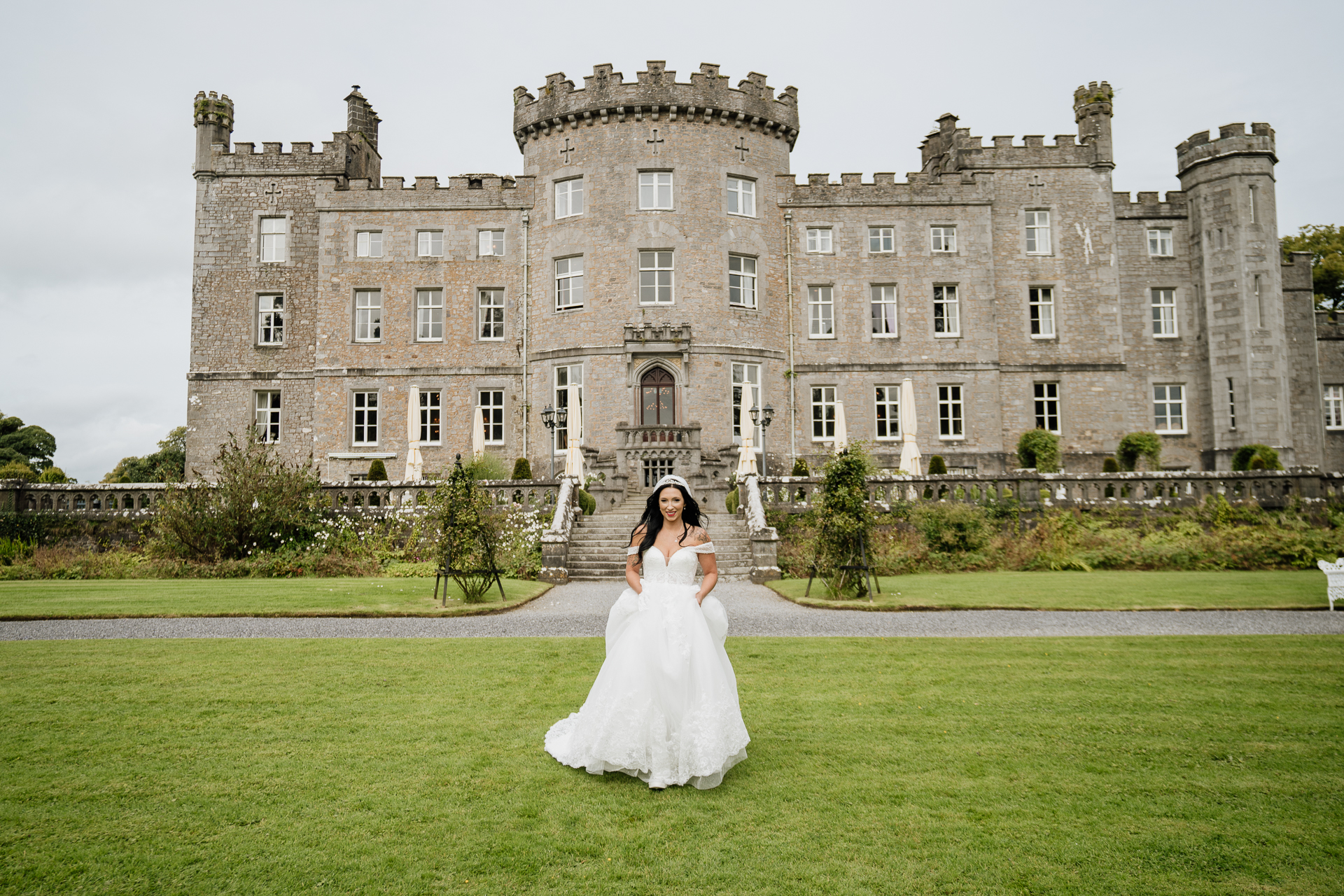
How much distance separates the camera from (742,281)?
91.6 feet

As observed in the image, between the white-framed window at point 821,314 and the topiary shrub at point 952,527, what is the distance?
452 inches

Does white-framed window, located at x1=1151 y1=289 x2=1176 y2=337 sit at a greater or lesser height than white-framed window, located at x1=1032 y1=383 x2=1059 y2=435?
greater

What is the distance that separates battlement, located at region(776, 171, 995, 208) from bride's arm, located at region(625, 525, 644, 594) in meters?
24.8

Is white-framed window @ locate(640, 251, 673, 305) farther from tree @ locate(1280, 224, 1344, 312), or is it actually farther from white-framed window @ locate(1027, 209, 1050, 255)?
tree @ locate(1280, 224, 1344, 312)

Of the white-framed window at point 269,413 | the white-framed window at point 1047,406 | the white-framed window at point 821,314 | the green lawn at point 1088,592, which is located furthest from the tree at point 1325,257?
the white-framed window at point 269,413

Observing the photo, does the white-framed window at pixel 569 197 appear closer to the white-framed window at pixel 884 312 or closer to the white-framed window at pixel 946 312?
the white-framed window at pixel 884 312

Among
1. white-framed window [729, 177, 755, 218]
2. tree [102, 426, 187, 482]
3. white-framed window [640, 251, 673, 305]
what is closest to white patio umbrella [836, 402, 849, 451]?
white-framed window [640, 251, 673, 305]

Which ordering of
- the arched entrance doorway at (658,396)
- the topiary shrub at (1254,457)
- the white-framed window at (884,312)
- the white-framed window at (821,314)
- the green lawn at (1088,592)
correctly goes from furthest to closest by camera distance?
1. the white-framed window at (884,312)
2. the white-framed window at (821,314)
3. the arched entrance doorway at (658,396)
4. the topiary shrub at (1254,457)
5. the green lawn at (1088,592)

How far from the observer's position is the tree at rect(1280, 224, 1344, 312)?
1561 inches

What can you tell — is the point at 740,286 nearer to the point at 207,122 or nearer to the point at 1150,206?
the point at 1150,206

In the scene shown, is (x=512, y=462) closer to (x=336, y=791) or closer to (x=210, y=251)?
(x=210, y=251)

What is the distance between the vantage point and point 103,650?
898 cm

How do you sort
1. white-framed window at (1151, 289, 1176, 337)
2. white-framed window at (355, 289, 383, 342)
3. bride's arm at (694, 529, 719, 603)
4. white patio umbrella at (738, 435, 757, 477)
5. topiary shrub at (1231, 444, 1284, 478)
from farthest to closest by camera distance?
white-framed window at (1151, 289, 1176, 337) < white-framed window at (355, 289, 383, 342) < topiary shrub at (1231, 444, 1284, 478) < white patio umbrella at (738, 435, 757, 477) < bride's arm at (694, 529, 719, 603)

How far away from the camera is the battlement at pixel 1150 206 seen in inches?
1184
